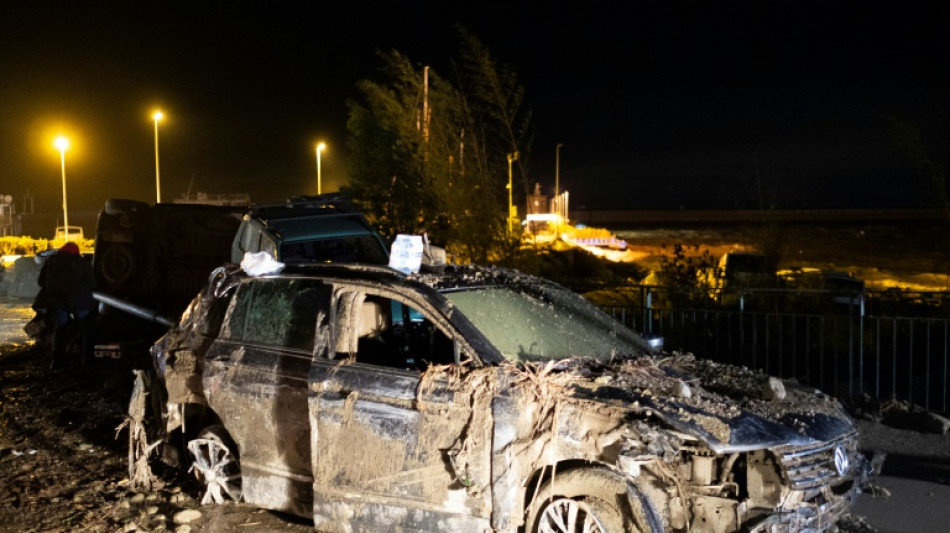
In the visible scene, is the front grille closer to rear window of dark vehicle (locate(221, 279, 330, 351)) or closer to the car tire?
the car tire

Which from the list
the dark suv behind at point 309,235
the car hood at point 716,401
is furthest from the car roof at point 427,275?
the dark suv behind at point 309,235

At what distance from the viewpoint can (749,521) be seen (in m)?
4.15

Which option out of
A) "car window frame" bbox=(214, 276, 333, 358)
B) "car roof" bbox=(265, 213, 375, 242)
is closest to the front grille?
"car window frame" bbox=(214, 276, 333, 358)

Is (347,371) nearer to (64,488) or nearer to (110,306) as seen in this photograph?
(64,488)

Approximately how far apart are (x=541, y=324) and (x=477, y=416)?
130 centimetres

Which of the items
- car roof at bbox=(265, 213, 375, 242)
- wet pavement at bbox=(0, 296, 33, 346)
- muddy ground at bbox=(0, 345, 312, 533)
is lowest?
muddy ground at bbox=(0, 345, 312, 533)

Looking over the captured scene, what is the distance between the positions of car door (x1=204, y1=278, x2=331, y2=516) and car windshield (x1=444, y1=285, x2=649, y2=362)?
3.27ft

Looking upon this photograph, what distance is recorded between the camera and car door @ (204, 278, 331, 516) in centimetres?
543

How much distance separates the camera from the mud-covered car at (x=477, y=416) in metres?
A: 4.26

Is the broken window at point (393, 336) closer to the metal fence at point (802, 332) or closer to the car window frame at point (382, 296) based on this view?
the car window frame at point (382, 296)

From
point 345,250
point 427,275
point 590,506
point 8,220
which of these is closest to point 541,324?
point 427,275

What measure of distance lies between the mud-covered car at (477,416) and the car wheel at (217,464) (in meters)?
0.01

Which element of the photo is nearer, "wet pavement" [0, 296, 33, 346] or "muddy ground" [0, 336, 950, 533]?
"muddy ground" [0, 336, 950, 533]

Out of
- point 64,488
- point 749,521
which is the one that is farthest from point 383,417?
point 64,488
